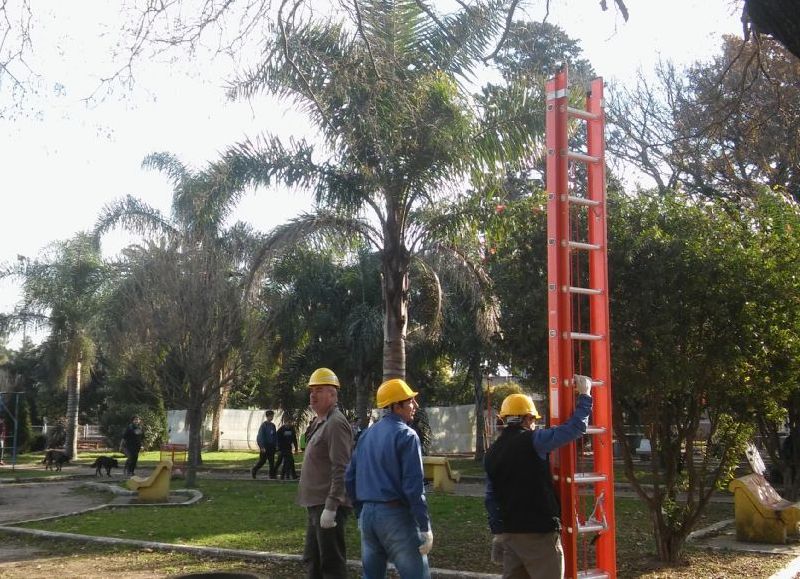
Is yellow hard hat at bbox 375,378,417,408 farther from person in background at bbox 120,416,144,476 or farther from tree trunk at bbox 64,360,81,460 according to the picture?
tree trunk at bbox 64,360,81,460

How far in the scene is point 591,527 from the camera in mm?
6316

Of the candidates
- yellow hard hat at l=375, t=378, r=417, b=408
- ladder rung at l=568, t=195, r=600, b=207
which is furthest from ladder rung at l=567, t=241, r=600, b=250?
yellow hard hat at l=375, t=378, r=417, b=408

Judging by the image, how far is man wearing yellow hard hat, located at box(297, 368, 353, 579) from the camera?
6.61m

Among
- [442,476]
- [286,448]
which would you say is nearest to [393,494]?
[442,476]

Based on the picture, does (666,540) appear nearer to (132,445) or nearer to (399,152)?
(399,152)

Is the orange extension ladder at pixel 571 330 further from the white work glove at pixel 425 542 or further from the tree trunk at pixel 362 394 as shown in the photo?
the tree trunk at pixel 362 394

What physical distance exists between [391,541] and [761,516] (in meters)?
6.95

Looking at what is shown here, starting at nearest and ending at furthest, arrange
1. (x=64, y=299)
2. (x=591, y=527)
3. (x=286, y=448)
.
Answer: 1. (x=591, y=527)
2. (x=286, y=448)
3. (x=64, y=299)

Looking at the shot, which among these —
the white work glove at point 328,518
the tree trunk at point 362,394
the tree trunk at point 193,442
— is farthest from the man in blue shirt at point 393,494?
the tree trunk at point 362,394

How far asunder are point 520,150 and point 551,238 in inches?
350

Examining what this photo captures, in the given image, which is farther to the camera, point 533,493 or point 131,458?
point 131,458

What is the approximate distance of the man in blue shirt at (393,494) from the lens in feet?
18.4

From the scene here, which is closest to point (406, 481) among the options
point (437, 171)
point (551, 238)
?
point (551, 238)

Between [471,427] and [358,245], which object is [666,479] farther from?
[471,427]
